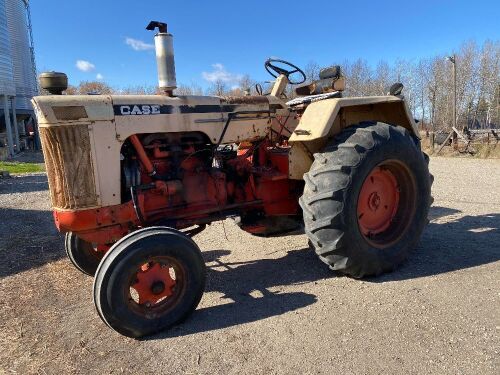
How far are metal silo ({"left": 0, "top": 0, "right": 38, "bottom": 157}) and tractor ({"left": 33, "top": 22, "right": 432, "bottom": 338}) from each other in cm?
1911

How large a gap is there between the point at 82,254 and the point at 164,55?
2030mm

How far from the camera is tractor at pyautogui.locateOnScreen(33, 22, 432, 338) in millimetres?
3061

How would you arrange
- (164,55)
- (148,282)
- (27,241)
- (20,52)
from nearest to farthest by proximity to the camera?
(148,282), (164,55), (27,241), (20,52)

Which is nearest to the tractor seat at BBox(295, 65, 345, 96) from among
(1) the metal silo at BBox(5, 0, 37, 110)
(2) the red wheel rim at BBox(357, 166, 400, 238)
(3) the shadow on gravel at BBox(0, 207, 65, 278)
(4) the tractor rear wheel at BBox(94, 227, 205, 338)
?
(2) the red wheel rim at BBox(357, 166, 400, 238)

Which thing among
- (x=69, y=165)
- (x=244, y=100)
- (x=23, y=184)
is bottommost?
(x=23, y=184)

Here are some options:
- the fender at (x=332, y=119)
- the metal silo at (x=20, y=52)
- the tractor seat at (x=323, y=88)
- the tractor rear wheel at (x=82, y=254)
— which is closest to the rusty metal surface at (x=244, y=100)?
the tractor seat at (x=323, y=88)

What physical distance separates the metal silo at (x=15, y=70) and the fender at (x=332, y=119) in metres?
19.6

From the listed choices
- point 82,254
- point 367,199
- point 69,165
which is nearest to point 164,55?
point 69,165

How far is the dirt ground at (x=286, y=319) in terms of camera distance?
260 cm

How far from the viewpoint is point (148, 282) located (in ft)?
9.95

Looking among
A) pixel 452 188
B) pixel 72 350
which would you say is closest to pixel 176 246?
pixel 72 350

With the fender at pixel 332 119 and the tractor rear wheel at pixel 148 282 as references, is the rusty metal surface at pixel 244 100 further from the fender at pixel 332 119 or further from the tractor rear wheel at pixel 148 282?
the tractor rear wheel at pixel 148 282

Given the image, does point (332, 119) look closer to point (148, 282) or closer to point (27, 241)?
point (148, 282)

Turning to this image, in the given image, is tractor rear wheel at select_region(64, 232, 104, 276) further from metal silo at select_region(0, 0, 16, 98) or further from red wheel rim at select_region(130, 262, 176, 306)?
metal silo at select_region(0, 0, 16, 98)
